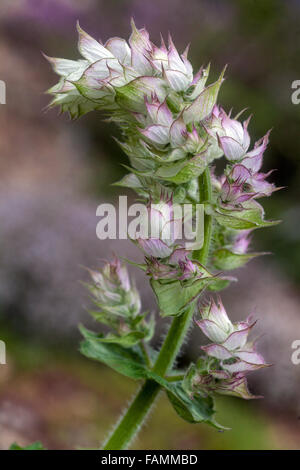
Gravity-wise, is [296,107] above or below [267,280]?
above

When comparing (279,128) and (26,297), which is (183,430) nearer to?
(26,297)

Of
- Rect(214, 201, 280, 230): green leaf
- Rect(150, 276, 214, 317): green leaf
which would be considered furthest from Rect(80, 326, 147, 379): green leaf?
Rect(214, 201, 280, 230): green leaf

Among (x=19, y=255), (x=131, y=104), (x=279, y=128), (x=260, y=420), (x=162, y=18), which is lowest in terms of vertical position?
(x=260, y=420)

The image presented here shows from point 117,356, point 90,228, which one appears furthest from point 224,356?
point 90,228

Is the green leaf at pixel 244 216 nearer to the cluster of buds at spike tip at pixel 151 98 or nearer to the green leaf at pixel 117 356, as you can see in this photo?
the cluster of buds at spike tip at pixel 151 98

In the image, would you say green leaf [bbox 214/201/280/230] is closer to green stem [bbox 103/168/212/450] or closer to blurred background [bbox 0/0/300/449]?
green stem [bbox 103/168/212/450]

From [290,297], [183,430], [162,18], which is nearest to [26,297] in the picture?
[183,430]
